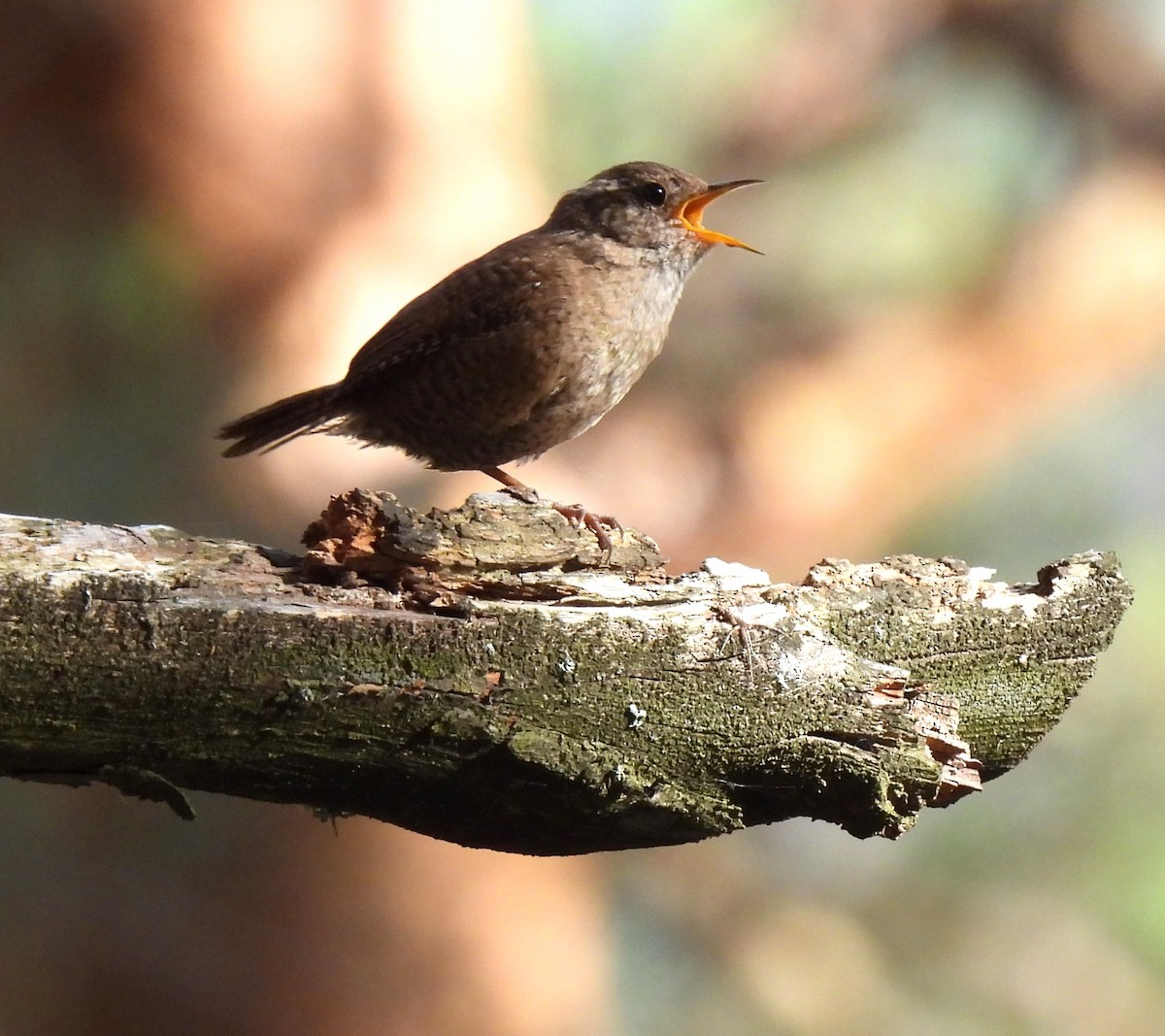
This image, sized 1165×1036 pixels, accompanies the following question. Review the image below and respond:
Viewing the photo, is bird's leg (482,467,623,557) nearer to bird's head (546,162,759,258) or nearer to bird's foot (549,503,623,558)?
bird's foot (549,503,623,558)

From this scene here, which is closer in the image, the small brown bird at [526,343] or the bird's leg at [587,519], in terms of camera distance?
the bird's leg at [587,519]

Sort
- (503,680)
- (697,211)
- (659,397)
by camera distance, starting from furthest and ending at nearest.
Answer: (659,397) < (697,211) < (503,680)

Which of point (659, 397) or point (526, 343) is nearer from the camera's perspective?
point (526, 343)

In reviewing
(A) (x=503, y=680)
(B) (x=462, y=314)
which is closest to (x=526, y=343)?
(B) (x=462, y=314)

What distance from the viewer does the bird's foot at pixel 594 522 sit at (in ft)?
5.60

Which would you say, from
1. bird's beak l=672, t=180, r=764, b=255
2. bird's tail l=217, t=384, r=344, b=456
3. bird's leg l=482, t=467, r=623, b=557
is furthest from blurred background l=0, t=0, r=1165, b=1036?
bird's leg l=482, t=467, r=623, b=557

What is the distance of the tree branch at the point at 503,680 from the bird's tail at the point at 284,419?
1.18 metres

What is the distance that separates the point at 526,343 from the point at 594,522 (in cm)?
80

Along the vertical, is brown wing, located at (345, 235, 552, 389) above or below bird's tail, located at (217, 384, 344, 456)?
above

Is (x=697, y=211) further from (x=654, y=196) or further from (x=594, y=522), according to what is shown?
(x=594, y=522)

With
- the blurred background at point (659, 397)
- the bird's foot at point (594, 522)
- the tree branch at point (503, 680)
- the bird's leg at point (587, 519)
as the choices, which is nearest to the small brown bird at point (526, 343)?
the bird's leg at point (587, 519)

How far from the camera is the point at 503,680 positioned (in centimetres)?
143

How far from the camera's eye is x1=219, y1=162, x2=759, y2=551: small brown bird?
256 cm

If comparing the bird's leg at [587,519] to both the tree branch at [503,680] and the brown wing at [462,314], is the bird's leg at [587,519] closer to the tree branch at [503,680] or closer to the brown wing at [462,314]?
the tree branch at [503,680]
